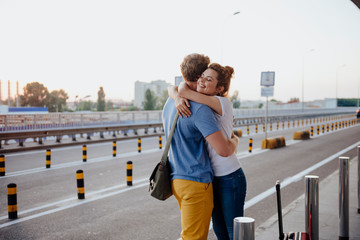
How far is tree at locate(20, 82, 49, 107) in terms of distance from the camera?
91562 millimetres

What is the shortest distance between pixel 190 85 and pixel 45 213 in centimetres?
445

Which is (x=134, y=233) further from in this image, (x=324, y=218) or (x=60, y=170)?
(x=60, y=170)

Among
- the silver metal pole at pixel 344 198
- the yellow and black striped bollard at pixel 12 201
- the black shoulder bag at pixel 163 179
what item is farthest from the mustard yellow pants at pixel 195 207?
the yellow and black striped bollard at pixel 12 201

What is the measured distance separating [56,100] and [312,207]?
102 m

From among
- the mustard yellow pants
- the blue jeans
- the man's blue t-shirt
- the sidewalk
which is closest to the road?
the sidewalk

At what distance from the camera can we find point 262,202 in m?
6.54

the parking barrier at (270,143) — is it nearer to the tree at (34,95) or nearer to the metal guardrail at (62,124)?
the metal guardrail at (62,124)

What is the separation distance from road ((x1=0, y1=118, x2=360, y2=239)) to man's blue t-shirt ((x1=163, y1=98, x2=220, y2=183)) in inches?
106

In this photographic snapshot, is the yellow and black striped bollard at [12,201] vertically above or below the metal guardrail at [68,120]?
below

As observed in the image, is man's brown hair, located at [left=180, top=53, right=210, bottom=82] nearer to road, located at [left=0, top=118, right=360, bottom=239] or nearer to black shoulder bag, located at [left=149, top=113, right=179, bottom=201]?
black shoulder bag, located at [left=149, top=113, right=179, bottom=201]

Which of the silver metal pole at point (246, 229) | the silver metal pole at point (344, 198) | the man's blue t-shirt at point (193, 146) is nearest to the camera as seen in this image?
the silver metal pole at point (246, 229)

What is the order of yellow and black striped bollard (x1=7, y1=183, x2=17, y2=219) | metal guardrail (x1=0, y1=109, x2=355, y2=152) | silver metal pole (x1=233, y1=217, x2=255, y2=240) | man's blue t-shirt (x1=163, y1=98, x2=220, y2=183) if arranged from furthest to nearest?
metal guardrail (x1=0, y1=109, x2=355, y2=152)
yellow and black striped bollard (x1=7, y1=183, x2=17, y2=219)
man's blue t-shirt (x1=163, y1=98, x2=220, y2=183)
silver metal pole (x1=233, y1=217, x2=255, y2=240)

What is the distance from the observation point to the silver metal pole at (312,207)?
3088 mm

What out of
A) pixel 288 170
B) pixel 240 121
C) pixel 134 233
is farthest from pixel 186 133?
pixel 240 121
